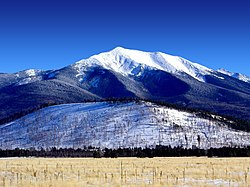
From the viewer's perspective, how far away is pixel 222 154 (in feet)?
500

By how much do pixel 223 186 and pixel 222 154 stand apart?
12048 cm

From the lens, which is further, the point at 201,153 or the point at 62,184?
the point at 201,153

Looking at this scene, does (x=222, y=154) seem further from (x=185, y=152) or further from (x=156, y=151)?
(x=156, y=151)

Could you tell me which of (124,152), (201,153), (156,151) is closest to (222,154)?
(201,153)

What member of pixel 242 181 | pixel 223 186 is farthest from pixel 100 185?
pixel 242 181

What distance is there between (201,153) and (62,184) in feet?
453

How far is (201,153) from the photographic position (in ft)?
554

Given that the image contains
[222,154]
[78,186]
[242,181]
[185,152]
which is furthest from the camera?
[185,152]

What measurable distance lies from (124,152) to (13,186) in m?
142

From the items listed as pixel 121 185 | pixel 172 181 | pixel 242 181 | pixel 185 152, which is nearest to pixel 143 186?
pixel 121 185

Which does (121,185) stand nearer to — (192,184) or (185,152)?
(192,184)

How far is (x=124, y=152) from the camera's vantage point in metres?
177

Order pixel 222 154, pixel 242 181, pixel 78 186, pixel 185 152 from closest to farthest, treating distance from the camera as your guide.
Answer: pixel 78 186 < pixel 242 181 < pixel 222 154 < pixel 185 152

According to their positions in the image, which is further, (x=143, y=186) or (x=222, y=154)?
(x=222, y=154)
